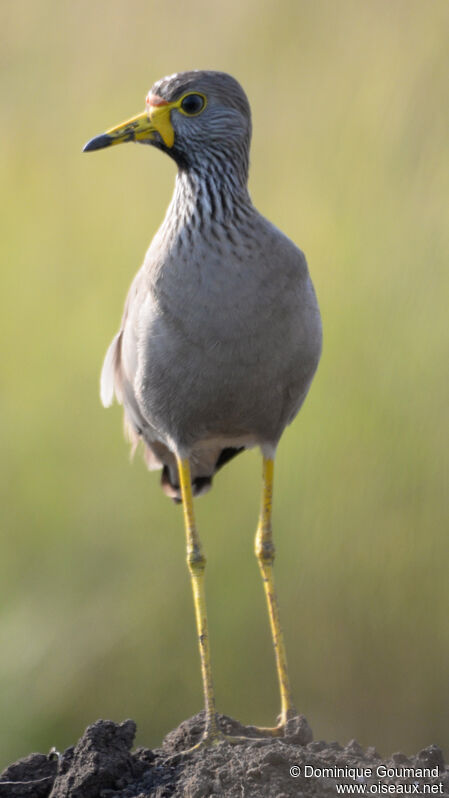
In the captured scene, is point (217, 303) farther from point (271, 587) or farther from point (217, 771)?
point (217, 771)

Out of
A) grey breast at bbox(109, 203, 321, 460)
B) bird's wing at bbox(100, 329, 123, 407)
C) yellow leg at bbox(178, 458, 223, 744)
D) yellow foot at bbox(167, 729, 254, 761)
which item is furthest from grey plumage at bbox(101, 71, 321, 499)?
yellow foot at bbox(167, 729, 254, 761)

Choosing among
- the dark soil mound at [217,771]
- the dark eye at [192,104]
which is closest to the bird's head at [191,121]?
the dark eye at [192,104]

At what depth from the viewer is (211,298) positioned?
327cm

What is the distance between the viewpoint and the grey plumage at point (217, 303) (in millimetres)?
3305

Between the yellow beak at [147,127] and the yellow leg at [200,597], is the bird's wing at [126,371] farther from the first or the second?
the yellow beak at [147,127]

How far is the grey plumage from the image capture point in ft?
10.8

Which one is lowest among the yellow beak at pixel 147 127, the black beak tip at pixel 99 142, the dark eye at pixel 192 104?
the black beak tip at pixel 99 142

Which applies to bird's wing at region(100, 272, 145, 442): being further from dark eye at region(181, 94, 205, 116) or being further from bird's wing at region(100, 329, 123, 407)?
dark eye at region(181, 94, 205, 116)

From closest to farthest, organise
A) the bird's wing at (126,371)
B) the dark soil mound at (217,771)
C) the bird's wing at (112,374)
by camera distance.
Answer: the dark soil mound at (217,771) → the bird's wing at (126,371) → the bird's wing at (112,374)

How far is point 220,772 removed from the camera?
2953mm

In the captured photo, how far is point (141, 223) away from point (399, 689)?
2.62m

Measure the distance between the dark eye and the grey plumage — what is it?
0.03 metres

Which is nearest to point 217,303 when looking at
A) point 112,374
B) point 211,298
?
point 211,298

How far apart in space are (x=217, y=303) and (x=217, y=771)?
1.42m
